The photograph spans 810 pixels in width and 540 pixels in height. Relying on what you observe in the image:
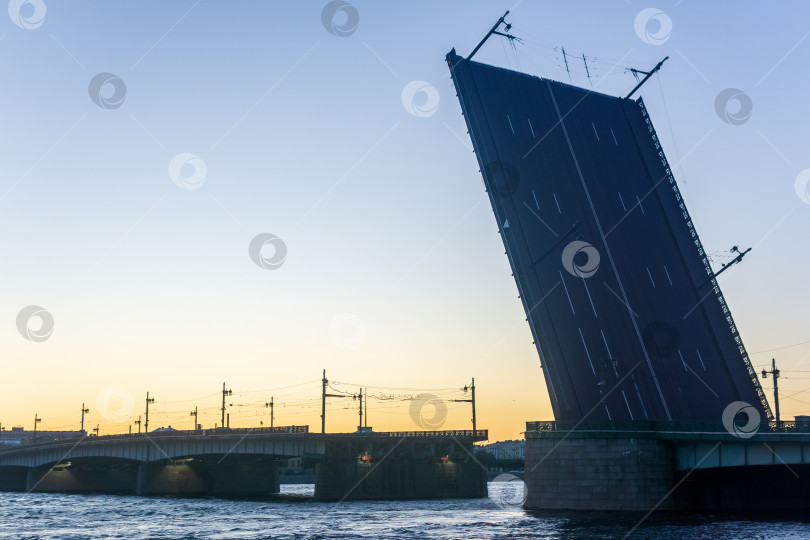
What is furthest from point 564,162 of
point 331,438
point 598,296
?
point 331,438

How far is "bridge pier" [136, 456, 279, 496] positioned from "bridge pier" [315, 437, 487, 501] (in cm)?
1556

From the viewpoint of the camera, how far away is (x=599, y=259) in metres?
43.0

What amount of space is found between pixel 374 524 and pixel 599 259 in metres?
16.9

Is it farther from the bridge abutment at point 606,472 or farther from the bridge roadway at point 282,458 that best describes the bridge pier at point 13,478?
the bridge abutment at point 606,472

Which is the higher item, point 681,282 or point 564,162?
point 564,162

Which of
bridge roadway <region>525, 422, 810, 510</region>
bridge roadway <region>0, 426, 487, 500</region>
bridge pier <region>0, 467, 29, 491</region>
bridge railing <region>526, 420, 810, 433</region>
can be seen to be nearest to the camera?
bridge roadway <region>525, 422, 810, 510</region>

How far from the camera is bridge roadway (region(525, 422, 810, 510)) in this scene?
1391 inches

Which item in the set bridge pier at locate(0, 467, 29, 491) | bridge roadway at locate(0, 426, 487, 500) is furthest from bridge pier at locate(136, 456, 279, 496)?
bridge pier at locate(0, 467, 29, 491)

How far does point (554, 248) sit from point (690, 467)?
1205 centimetres

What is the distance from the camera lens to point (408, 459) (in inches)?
2653

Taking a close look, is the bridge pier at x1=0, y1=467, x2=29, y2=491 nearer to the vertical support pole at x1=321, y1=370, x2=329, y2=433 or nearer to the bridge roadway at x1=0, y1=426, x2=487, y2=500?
the bridge roadway at x1=0, y1=426, x2=487, y2=500

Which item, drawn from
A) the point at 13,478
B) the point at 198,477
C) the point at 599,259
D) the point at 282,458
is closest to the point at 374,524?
the point at 599,259

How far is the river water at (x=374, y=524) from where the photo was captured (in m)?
31.4

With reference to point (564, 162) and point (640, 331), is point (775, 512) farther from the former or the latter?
point (564, 162)
